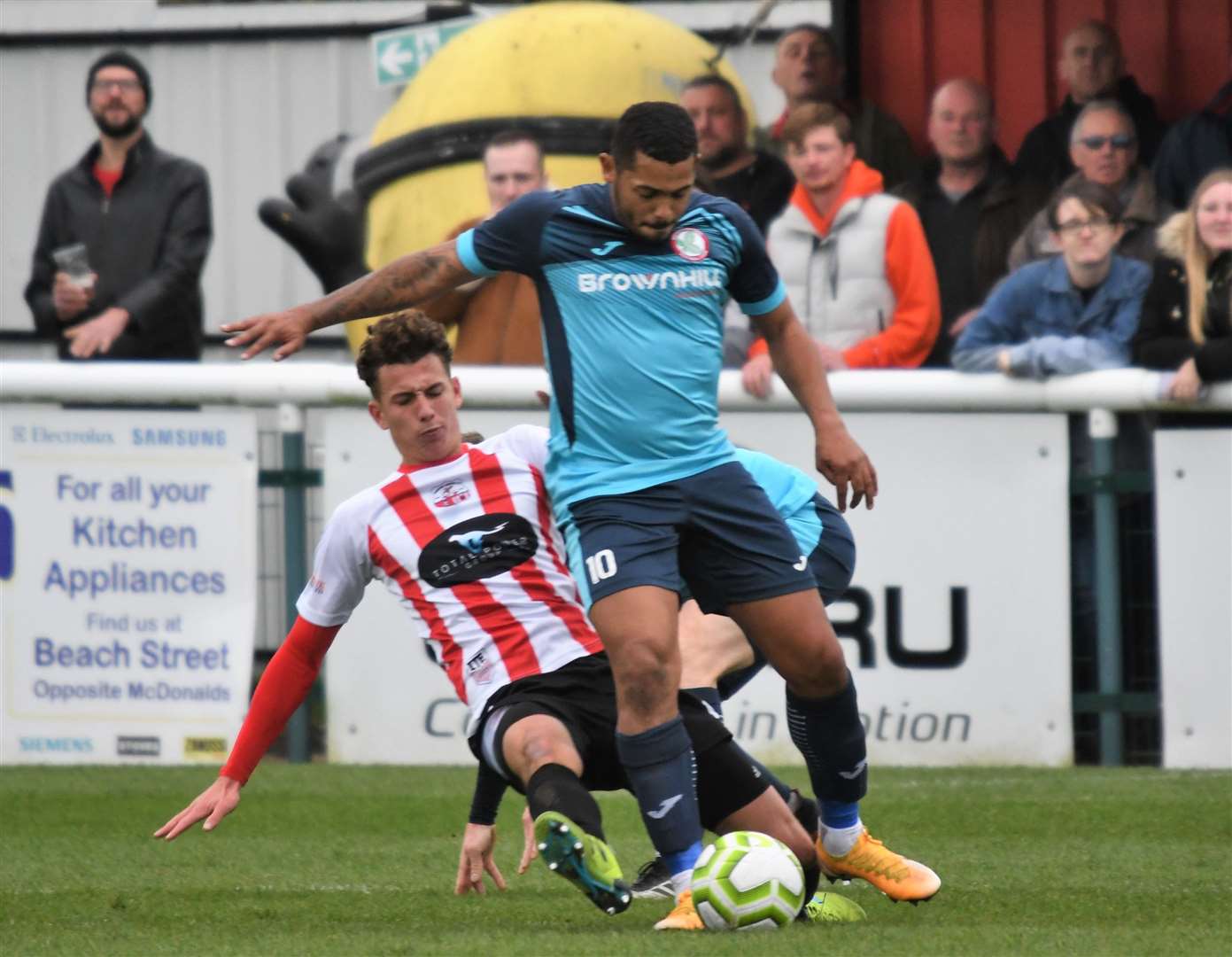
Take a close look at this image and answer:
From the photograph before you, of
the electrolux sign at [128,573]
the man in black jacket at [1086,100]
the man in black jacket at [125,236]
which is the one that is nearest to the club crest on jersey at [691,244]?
the electrolux sign at [128,573]

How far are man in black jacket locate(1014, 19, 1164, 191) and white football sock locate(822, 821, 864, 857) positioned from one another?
466 centimetres

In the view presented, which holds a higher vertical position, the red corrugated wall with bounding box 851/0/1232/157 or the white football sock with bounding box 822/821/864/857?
the red corrugated wall with bounding box 851/0/1232/157

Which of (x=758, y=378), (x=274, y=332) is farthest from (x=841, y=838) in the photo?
(x=758, y=378)

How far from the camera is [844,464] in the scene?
5.80 metres

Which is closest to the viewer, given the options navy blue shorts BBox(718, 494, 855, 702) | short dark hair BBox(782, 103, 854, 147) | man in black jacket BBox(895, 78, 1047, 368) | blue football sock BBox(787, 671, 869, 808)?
blue football sock BBox(787, 671, 869, 808)

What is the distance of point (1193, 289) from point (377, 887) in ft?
13.3

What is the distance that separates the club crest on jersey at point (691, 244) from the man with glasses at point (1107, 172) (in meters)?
3.88

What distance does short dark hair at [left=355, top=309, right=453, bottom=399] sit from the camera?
19.6 ft

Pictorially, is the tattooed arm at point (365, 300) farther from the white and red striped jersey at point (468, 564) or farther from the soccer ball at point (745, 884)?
the soccer ball at point (745, 884)

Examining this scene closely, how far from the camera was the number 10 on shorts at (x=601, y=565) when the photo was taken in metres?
5.45

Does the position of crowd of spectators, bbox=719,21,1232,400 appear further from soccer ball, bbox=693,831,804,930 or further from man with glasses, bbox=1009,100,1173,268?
soccer ball, bbox=693,831,804,930

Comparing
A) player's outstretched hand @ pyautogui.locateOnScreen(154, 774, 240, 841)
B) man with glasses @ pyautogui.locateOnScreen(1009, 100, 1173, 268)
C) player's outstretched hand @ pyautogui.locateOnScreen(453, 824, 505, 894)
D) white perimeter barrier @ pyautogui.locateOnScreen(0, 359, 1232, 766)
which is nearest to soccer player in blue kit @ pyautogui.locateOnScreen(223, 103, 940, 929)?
player's outstretched hand @ pyautogui.locateOnScreen(453, 824, 505, 894)

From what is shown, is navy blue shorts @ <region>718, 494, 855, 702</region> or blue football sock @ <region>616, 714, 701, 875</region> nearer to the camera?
blue football sock @ <region>616, 714, 701, 875</region>

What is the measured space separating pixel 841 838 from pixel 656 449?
111 centimetres
